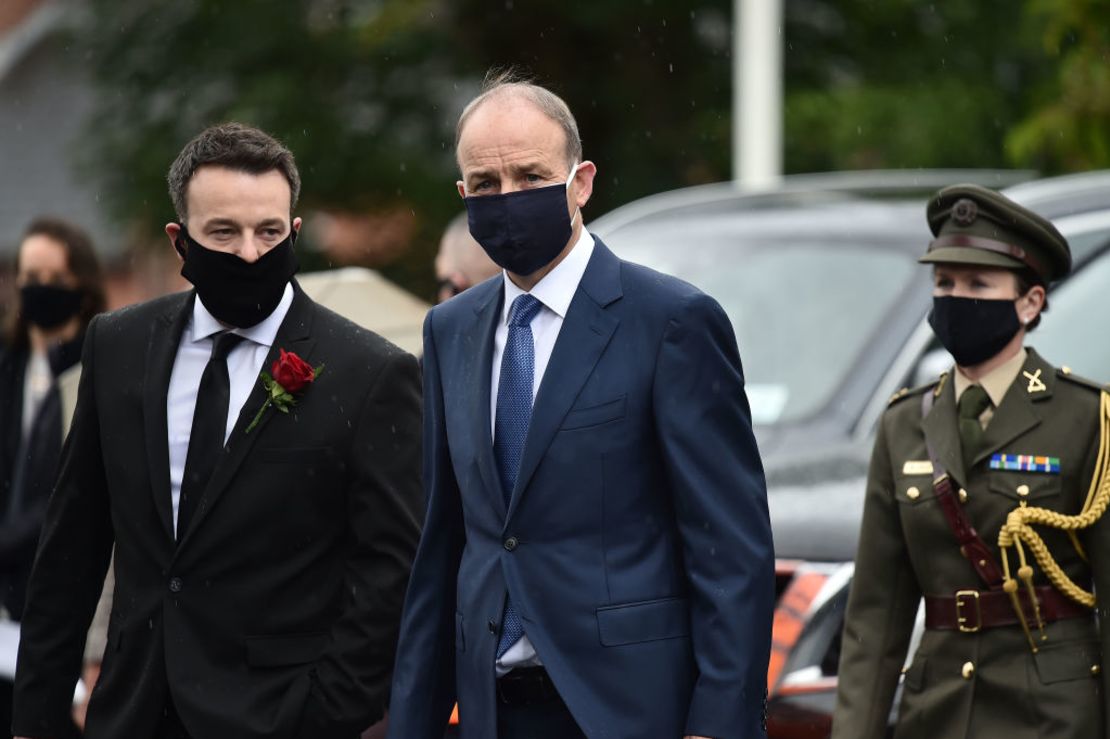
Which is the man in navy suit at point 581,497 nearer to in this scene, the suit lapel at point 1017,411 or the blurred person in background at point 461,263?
the suit lapel at point 1017,411

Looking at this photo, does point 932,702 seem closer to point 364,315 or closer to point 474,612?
point 474,612

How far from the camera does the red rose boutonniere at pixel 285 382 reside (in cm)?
457

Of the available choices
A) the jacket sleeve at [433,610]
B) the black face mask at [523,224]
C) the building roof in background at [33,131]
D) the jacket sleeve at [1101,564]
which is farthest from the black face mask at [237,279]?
the building roof in background at [33,131]

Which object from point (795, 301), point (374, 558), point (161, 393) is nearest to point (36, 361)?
point (795, 301)

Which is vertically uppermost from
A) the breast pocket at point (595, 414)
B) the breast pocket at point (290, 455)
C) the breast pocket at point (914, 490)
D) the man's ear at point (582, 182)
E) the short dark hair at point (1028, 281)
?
the man's ear at point (582, 182)

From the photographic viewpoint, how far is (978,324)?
499 cm

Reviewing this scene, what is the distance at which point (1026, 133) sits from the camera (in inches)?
392

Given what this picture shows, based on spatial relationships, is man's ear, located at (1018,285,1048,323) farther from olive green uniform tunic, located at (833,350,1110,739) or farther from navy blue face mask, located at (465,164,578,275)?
navy blue face mask, located at (465,164,578,275)

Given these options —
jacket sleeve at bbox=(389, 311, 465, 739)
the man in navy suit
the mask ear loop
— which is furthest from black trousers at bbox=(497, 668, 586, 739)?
the mask ear loop

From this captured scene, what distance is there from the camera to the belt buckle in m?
4.90

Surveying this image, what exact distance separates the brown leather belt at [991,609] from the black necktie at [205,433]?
1734 millimetres

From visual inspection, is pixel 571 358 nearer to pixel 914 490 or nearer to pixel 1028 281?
pixel 914 490

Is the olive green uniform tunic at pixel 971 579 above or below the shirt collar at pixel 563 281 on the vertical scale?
below

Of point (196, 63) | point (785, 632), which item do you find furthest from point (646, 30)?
point (785, 632)
